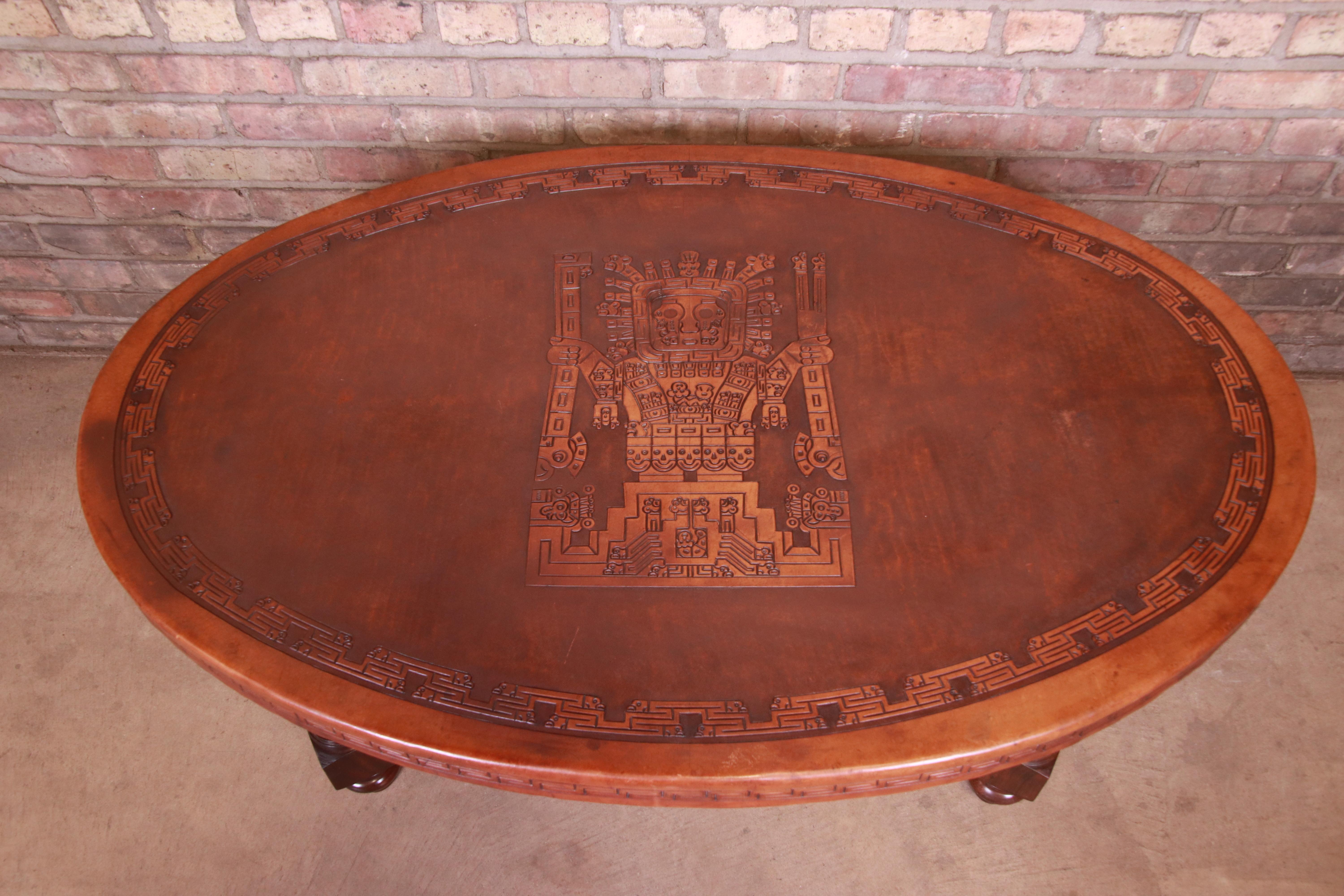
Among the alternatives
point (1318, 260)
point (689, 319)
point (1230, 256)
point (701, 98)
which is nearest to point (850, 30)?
point (701, 98)

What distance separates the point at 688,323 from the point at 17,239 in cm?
190

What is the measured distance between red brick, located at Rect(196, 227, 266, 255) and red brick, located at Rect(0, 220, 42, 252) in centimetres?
44

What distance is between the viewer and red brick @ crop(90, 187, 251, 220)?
206 cm

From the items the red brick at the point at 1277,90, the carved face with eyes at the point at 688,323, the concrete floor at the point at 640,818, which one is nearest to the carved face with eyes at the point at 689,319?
the carved face with eyes at the point at 688,323

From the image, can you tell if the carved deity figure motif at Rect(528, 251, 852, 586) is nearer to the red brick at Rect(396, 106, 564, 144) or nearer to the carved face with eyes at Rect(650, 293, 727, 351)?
the carved face with eyes at Rect(650, 293, 727, 351)

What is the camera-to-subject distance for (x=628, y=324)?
1.46 metres

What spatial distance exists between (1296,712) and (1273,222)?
110cm

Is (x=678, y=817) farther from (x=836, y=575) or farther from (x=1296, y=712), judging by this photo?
(x=1296, y=712)

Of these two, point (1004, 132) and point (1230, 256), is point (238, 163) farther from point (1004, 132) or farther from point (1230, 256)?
point (1230, 256)

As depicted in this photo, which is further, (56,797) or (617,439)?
(56,797)

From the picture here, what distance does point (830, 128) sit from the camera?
6.08 feet

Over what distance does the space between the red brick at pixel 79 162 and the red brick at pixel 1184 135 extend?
219 cm

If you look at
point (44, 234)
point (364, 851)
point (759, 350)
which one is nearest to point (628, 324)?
point (759, 350)

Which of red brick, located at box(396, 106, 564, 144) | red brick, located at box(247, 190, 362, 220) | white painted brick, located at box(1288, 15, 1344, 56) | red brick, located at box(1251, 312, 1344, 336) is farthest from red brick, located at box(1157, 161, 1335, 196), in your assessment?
red brick, located at box(247, 190, 362, 220)
